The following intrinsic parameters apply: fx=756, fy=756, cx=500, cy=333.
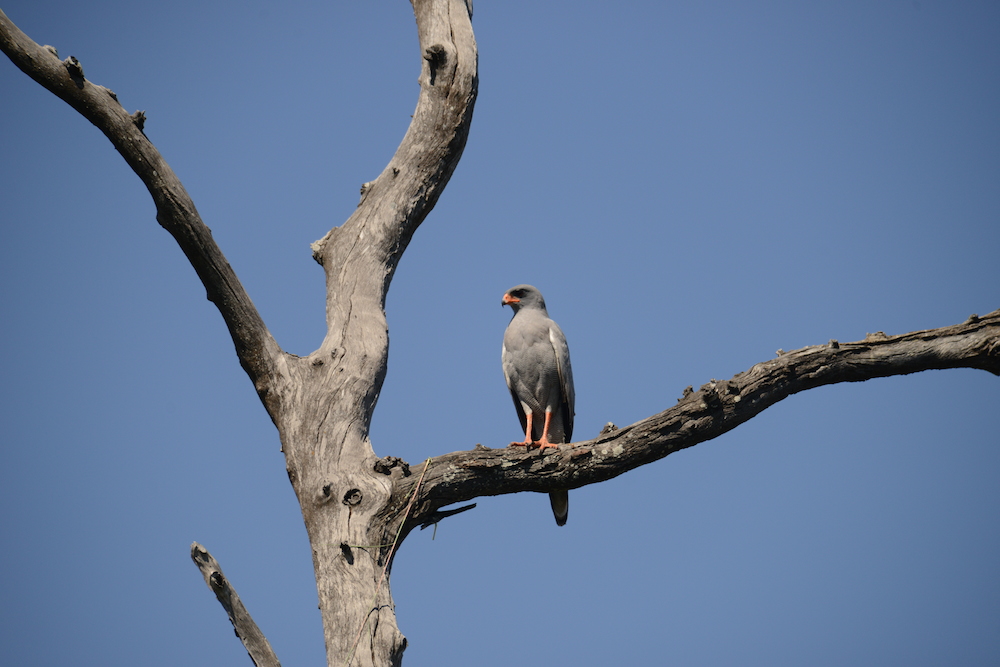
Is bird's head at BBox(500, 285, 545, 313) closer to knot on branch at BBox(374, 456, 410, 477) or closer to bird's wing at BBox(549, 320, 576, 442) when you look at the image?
bird's wing at BBox(549, 320, 576, 442)

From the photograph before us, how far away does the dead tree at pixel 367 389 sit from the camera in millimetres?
3639

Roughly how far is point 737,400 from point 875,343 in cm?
76

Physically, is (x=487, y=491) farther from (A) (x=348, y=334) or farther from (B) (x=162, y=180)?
(B) (x=162, y=180)

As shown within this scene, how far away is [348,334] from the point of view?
14.4 feet

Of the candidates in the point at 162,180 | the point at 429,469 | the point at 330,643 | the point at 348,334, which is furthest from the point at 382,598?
the point at 162,180

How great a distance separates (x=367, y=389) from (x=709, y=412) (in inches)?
72.7

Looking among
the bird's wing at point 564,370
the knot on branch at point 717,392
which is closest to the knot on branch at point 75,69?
the bird's wing at point 564,370

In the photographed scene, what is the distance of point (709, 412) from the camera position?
367 cm

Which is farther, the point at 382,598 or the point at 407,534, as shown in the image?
the point at 407,534

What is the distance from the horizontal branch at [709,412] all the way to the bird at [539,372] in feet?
5.57

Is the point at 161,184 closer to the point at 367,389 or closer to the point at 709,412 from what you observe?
the point at 367,389

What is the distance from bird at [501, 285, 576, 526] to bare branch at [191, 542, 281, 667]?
8.40 ft

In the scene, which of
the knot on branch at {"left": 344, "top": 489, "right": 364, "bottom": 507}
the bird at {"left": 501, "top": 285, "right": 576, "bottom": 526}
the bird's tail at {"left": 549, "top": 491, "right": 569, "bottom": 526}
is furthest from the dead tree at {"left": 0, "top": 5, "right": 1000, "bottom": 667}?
the bird at {"left": 501, "top": 285, "right": 576, "bottom": 526}

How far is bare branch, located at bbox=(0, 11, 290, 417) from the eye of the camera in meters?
4.03
